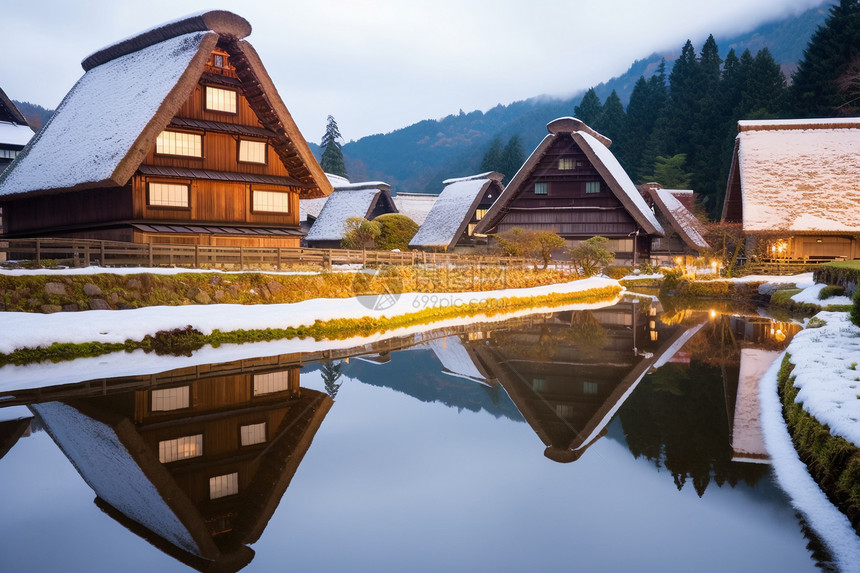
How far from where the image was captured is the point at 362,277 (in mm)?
21016

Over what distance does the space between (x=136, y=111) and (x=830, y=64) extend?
52995mm

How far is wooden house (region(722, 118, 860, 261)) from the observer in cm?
3098

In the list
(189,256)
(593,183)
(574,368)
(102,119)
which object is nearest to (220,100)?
(102,119)

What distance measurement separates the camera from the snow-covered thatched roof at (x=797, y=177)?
30984 millimetres

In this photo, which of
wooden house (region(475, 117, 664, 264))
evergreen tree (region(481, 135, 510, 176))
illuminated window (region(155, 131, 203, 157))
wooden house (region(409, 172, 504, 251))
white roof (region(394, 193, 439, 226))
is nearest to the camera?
illuminated window (region(155, 131, 203, 157))

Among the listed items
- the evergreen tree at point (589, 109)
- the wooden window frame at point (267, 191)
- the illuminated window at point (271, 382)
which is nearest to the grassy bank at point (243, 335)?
the illuminated window at point (271, 382)

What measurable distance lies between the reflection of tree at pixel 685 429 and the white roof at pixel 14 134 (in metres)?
41.6

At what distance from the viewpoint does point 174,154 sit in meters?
21.0

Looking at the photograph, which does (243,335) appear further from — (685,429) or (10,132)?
(10,132)

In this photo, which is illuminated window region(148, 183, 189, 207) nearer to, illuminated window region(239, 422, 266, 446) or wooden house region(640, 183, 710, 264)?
illuminated window region(239, 422, 266, 446)

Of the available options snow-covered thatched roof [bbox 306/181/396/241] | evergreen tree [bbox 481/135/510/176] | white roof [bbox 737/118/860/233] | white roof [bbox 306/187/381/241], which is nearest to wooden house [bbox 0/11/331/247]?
white roof [bbox 306/187/381/241]

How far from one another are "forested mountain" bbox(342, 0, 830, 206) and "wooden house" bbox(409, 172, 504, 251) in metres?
54.8

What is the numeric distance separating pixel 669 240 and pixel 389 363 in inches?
1495

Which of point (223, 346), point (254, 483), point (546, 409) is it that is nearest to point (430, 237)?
point (223, 346)
